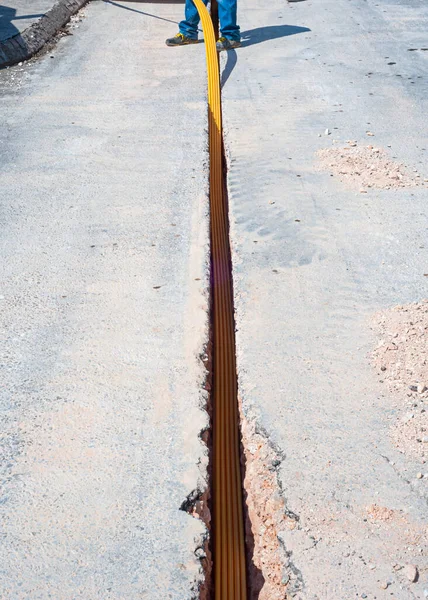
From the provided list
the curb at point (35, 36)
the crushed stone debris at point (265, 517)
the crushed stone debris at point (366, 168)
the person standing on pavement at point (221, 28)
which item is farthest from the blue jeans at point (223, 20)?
the crushed stone debris at point (265, 517)

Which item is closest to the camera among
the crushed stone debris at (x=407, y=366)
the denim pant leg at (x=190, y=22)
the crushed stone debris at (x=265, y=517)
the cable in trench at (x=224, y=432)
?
the crushed stone debris at (x=265, y=517)

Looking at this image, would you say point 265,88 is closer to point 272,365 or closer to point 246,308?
point 246,308

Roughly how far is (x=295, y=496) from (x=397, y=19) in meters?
7.34

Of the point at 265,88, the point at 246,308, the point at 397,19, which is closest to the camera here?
the point at 246,308

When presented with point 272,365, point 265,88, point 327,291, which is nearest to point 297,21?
point 265,88

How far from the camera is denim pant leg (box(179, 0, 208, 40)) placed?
23.5ft

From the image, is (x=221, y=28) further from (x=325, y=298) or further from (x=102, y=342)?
(x=102, y=342)

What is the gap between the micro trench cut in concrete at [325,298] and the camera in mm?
2068

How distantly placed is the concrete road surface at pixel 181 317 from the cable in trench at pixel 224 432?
0.36 feet

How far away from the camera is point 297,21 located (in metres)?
8.05

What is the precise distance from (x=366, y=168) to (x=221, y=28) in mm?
3500

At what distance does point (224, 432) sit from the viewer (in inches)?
104

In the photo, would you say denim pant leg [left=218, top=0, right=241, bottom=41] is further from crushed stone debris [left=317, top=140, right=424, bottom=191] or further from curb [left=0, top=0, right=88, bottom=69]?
crushed stone debris [left=317, top=140, right=424, bottom=191]

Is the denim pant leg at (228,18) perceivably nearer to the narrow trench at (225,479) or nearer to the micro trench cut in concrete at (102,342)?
the micro trench cut in concrete at (102,342)
